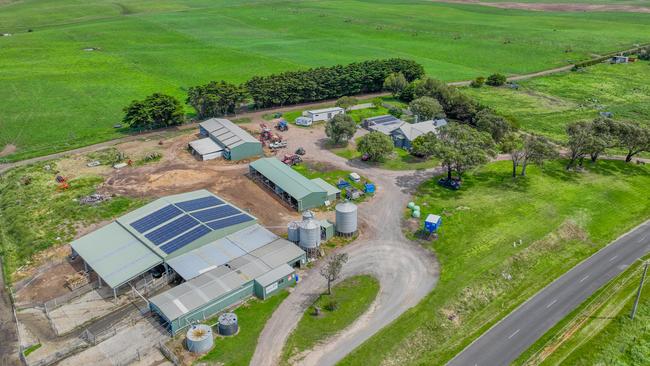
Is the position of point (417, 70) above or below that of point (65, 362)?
above

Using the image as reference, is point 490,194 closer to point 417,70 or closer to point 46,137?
point 417,70

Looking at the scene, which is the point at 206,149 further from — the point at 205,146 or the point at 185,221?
the point at 185,221

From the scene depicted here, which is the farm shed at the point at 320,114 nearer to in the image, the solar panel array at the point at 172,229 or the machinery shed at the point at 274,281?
the solar panel array at the point at 172,229

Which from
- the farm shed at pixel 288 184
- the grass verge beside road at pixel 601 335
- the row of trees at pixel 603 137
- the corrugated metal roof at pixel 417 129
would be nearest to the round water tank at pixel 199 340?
the farm shed at pixel 288 184

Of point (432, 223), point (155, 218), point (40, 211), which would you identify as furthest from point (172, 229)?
point (432, 223)

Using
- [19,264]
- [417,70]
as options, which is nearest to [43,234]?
[19,264]

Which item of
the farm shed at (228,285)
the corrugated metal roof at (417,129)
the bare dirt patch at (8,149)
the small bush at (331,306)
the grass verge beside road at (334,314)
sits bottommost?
the bare dirt patch at (8,149)

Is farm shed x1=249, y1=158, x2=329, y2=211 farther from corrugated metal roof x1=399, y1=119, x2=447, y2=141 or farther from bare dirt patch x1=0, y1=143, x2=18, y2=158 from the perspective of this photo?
bare dirt patch x1=0, y1=143, x2=18, y2=158
